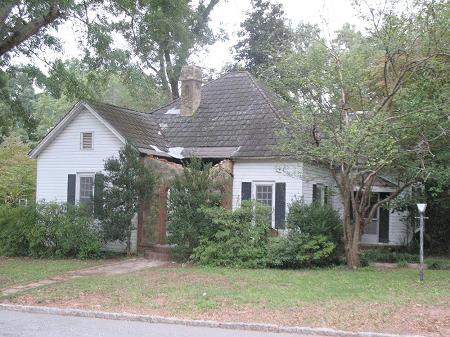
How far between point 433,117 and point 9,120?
50.6ft

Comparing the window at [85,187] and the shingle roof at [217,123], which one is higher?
the shingle roof at [217,123]

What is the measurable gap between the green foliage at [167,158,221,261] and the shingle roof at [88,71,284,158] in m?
2.34

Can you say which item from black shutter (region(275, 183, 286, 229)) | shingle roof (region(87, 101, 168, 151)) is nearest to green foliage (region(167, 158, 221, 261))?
black shutter (region(275, 183, 286, 229))

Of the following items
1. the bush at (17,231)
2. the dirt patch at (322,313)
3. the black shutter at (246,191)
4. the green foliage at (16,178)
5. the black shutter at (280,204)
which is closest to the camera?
the dirt patch at (322,313)

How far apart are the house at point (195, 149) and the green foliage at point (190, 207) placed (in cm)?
205

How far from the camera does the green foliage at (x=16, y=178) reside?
1057 inches

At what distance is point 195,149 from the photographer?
68.4 feet

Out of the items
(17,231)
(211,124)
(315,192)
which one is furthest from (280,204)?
(17,231)

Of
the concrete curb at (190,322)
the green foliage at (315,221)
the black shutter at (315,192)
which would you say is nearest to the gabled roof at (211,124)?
the black shutter at (315,192)

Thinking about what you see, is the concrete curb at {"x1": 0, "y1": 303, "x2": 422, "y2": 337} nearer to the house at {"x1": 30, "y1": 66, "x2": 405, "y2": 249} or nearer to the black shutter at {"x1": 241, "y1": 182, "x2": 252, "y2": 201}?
the house at {"x1": 30, "y1": 66, "x2": 405, "y2": 249}

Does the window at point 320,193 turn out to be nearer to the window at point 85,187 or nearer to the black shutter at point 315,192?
the black shutter at point 315,192

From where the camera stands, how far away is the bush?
741 inches

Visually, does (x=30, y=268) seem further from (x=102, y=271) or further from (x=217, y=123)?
(x=217, y=123)

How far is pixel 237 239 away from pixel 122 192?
4.29m
